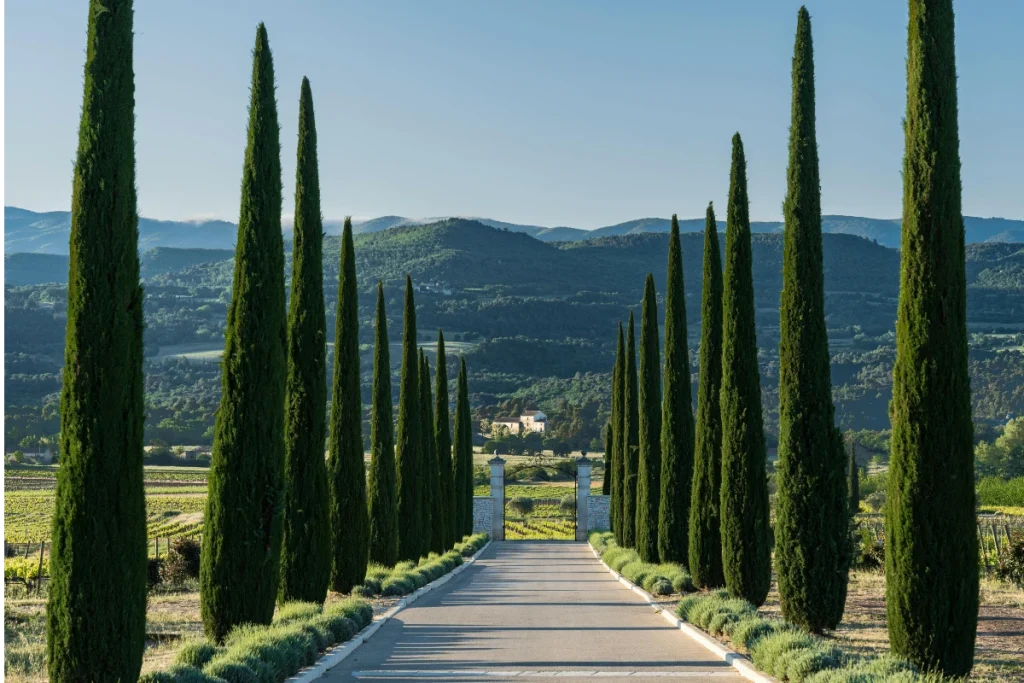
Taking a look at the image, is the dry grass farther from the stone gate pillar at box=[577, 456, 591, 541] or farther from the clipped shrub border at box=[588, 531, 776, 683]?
the stone gate pillar at box=[577, 456, 591, 541]

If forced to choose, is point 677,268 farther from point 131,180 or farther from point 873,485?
point 873,485

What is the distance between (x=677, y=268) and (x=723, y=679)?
53.2 ft

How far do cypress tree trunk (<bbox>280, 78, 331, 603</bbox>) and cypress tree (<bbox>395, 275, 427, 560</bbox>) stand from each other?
13244 mm

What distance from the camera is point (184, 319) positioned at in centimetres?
16488

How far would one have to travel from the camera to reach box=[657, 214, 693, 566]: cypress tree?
1055 inches

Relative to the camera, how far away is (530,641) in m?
16.3

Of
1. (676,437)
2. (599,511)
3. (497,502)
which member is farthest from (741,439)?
(497,502)

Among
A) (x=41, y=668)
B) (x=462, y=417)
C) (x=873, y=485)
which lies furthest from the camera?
(x=873, y=485)

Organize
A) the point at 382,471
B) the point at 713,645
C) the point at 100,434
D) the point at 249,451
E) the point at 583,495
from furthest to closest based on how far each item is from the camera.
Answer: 1. the point at 583,495
2. the point at 382,471
3. the point at 713,645
4. the point at 249,451
5. the point at 100,434

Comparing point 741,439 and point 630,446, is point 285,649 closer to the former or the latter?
point 741,439

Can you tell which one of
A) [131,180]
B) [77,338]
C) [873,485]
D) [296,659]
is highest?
[131,180]

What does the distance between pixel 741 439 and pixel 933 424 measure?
8.00 m

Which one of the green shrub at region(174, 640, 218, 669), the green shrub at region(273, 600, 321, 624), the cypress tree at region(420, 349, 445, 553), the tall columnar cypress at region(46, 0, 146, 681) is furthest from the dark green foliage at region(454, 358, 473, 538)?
the tall columnar cypress at region(46, 0, 146, 681)

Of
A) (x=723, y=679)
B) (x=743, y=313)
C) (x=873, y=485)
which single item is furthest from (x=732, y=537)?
(x=873, y=485)
